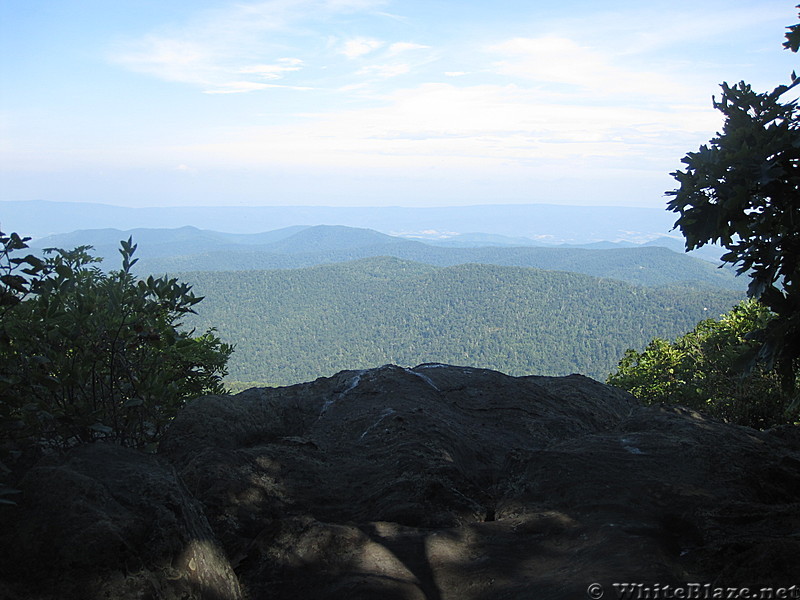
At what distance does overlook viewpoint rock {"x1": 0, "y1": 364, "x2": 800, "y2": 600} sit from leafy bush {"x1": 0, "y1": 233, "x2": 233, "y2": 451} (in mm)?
671

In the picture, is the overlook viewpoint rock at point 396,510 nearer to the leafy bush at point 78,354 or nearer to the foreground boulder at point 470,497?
the foreground boulder at point 470,497

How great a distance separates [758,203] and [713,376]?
12097mm

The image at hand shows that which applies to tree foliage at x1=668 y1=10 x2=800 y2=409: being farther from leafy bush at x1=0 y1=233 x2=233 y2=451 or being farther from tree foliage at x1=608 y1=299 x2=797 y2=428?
tree foliage at x1=608 y1=299 x2=797 y2=428

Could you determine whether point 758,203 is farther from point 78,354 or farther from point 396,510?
point 78,354

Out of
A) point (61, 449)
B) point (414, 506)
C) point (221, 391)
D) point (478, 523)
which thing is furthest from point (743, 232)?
point (221, 391)

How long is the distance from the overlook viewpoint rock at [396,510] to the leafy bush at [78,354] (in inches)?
26.4

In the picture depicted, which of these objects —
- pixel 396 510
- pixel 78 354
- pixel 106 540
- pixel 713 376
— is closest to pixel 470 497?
pixel 396 510

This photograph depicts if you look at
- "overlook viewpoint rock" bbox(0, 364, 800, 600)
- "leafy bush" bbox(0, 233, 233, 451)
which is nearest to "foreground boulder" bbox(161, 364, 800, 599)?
"overlook viewpoint rock" bbox(0, 364, 800, 600)

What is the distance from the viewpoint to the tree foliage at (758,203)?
3.89 meters

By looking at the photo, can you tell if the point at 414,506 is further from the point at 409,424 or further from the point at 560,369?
the point at 560,369

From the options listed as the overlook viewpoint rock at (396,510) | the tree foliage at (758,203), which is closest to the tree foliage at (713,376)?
the overlook viewpoint rock at (396,510)

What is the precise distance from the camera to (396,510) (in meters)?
5.06

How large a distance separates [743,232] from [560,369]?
175485mm

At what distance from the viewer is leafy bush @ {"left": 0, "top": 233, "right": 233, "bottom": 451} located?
4547 mm
